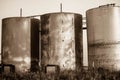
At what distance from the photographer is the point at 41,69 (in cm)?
319

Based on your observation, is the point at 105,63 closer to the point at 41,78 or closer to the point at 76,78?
the point at 76,78

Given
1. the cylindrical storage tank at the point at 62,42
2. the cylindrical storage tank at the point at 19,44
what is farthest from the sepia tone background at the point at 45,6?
the cylindrical storage tank at the point at 19,44

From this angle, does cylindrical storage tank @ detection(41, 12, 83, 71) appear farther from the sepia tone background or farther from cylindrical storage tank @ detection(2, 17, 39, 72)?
the sepia tone background

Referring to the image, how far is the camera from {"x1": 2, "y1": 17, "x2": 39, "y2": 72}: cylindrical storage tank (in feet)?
10.8

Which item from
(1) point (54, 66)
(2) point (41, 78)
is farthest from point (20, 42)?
(2) point (41, 78)

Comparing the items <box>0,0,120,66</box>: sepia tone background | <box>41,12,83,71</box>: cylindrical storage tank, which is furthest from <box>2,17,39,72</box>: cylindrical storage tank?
<box>0,0,120,66</box>: sepia tone background

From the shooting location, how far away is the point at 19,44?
3.31 m

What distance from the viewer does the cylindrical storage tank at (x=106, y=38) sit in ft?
9.03

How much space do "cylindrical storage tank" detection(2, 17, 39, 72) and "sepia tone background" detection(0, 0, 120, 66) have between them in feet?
3.29

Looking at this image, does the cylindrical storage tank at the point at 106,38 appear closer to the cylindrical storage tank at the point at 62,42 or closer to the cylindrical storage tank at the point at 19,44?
the cylindrical storage tank at the point at 62,42

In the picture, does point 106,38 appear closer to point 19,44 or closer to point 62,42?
point 62,42

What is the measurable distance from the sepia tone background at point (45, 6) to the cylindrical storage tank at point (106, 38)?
3.44 ft

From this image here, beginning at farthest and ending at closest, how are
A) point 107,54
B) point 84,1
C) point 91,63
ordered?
point 84,1
point 91,63
point 107,54

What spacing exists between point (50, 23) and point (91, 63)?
0.85 m
